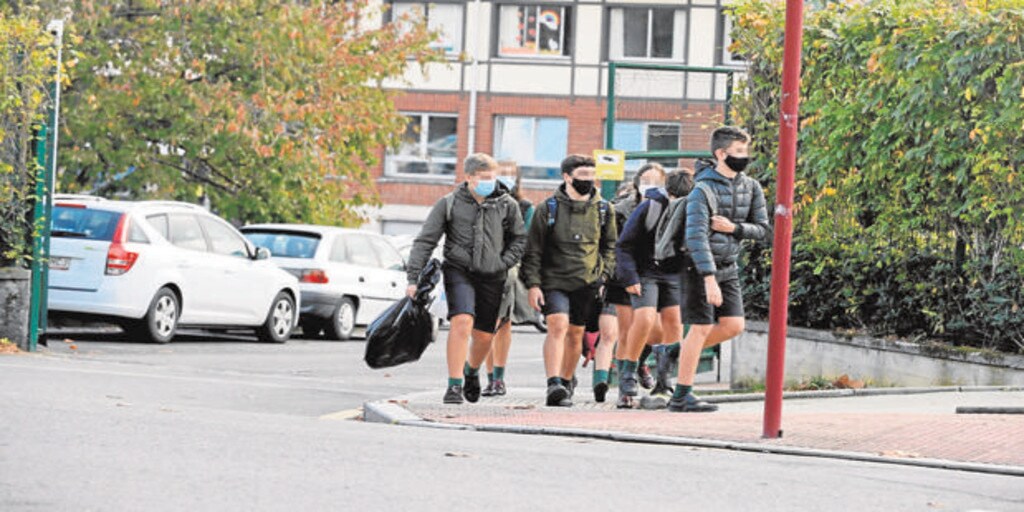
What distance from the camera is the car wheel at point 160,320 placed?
20812 mm

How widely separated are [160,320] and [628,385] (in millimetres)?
8538

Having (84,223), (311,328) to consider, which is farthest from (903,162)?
(311,328)

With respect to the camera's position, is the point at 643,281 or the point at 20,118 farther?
the point at 20,118

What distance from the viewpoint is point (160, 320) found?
21000mm

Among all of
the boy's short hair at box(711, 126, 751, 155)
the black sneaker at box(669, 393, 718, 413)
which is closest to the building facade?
the black sneaker at box(669, 393, 718, 413)

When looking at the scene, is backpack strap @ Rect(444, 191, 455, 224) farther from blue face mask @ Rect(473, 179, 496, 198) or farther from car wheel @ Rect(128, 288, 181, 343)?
car wheel @ Rect(128, 288, 181, 343)

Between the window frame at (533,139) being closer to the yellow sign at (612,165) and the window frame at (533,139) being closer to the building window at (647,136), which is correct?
the building window at (647,136)

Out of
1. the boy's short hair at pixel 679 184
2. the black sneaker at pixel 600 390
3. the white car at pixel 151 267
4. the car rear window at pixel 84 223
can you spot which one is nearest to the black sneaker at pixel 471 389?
the black sneaker at pixel 600 390

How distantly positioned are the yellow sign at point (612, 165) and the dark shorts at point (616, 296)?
8.72 feet

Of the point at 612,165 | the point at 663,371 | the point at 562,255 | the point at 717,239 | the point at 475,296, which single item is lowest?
the point at 663,371

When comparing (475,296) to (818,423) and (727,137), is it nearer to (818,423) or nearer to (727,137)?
(727,137)

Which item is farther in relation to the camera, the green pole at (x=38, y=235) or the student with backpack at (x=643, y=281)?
the green pole at (x=38, y=235)

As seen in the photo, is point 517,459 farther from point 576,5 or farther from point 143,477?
point 576,5

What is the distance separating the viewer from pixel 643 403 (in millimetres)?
13352
